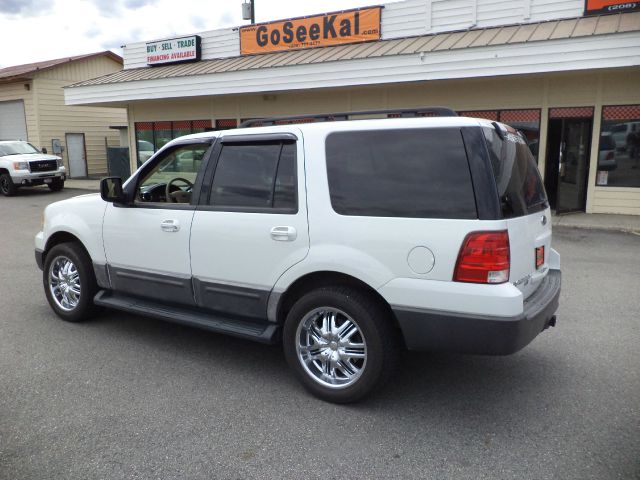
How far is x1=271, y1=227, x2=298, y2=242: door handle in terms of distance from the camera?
356 centimetres

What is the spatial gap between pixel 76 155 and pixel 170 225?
74.3 feet

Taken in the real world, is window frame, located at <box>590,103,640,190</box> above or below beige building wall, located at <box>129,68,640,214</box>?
below

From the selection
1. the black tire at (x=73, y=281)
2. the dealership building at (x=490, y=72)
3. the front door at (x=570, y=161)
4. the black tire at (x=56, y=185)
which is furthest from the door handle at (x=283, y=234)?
the black tire at (x=56, y=185)

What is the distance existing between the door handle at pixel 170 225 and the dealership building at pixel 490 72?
9.16 m

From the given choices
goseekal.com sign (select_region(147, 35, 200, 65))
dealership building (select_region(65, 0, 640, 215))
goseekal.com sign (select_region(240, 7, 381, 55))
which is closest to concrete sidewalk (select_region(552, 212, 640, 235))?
dealership building (select_region(65, 0, 640, 215))

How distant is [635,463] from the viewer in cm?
284

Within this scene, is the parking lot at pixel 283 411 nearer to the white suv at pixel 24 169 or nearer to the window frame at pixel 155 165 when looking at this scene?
the window frame at pixel 155 165

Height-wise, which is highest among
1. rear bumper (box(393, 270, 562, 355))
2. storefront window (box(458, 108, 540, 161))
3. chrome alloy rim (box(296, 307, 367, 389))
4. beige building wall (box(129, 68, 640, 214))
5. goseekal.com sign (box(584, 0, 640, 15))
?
goseekal.com sign (box(584, 0, 640, 15))

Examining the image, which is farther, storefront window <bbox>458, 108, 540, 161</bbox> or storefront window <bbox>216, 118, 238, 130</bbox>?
storefront window <bbox>216, 118, 238, 130</bbox>

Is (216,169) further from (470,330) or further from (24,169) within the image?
(24,169)

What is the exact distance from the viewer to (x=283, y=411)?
343 centimetres

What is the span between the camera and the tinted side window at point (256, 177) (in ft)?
12.1

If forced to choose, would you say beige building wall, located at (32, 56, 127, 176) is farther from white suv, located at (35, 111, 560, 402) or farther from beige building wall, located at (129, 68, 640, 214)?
white suv, located at (35, 111, 560, 402)

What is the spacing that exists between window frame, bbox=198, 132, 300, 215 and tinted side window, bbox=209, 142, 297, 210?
16 millimetres
